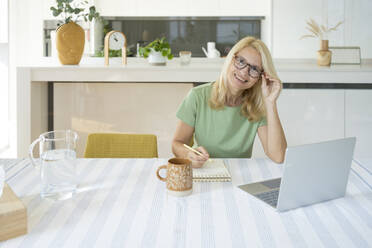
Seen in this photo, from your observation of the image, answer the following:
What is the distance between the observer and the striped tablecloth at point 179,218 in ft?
2.92

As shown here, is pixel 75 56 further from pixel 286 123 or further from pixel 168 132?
pixel 286 123

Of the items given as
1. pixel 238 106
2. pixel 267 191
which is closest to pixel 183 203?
pixel 267 191

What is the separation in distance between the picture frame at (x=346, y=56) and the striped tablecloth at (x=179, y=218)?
217 cm

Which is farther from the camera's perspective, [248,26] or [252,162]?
[248,26]

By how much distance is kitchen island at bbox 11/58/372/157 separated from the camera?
2832 millimetres

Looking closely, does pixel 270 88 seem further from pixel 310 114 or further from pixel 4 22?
pixel 4 22

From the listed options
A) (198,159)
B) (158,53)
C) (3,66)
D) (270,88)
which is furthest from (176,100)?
(3,66)

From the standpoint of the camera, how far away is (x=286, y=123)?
2.96 meters

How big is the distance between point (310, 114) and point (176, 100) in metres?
1.01

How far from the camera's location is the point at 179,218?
100 centimetres

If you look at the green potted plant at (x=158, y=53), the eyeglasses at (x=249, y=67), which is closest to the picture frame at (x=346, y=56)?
the green potted plant at (x=158, y=53)

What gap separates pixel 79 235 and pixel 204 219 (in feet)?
1.01

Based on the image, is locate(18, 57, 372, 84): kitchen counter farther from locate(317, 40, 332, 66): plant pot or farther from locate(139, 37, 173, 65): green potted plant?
locate(317, 40, 332, 66): plant pot

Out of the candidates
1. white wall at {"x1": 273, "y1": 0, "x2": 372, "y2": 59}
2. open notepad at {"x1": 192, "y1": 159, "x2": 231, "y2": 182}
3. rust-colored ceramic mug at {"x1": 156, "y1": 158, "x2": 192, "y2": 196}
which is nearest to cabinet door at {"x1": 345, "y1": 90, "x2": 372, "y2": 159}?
white wall at {"x1": 273, "y1": 0, "x2": 372, "y2": 59}
